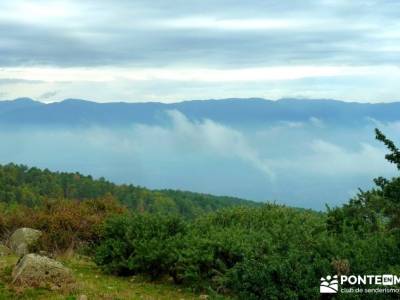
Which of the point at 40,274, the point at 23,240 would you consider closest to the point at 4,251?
the point at 23,240

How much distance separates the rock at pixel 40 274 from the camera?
38.6 ft

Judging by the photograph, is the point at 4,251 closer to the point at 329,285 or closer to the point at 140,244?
the point at 140,244

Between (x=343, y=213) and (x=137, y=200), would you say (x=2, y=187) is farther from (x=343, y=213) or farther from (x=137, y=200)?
(x=343, y=213)

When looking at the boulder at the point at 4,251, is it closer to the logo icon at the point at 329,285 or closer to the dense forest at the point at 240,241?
the dense forest at the point at 240,241

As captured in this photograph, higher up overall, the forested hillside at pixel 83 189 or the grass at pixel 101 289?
the forested hillside at pixel 83 189

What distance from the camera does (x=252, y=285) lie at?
29.9ft

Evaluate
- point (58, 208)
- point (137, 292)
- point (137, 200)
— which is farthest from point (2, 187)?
point (137, 292)

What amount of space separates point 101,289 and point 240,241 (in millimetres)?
3055

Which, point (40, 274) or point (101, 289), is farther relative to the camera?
point (101, 289)

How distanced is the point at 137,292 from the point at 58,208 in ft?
27.9

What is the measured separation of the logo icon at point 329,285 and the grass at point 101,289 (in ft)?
13.0

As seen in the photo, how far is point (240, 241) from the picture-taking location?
42.3 feet

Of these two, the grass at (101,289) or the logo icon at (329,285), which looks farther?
the grass at (101,289)

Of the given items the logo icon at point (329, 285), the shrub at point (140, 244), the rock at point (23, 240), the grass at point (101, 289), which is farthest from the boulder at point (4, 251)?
the logo icon at point (329, 285)
